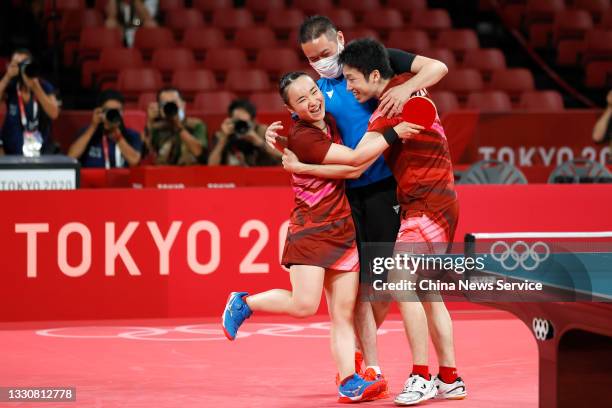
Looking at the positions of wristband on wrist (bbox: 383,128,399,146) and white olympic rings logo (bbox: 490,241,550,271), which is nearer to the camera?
white olympic rings logo (bbox: 490,241,550,271)

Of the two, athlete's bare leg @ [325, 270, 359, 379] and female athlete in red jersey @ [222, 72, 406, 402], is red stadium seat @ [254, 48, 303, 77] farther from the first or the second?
athlete's bare leg @ [325, 270, 359, 379]

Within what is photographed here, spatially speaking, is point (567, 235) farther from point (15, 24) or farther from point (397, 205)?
point (15, 24)

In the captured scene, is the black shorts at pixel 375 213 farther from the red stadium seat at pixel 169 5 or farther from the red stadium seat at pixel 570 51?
the red stadium seat at pixel 570 51

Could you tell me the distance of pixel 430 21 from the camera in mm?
15602

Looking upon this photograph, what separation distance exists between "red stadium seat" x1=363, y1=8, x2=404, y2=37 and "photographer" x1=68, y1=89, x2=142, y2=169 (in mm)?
5220

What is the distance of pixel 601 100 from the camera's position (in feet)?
51.4

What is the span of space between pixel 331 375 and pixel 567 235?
2992 millimetres

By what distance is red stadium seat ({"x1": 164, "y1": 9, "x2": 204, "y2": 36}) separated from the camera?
1467cm

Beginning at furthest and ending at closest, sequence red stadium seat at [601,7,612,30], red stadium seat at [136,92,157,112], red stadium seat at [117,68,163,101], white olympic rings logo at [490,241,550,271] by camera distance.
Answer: red stadium seat at [601,7,612,30] → red stadium seat at [117,68,163,101] → red stadium seat at [136,92,157,112] → white olympic rings logo at [490,241,550,271]

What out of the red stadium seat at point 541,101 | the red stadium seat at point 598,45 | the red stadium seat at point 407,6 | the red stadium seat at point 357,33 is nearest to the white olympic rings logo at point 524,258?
the red stadium seat at point 357,33

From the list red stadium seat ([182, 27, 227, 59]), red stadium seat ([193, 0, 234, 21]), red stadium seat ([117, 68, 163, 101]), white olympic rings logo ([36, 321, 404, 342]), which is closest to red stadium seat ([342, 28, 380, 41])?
red stadium seat ([182, 27, 227, 59])

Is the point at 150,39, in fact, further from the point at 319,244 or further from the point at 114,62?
the point at 319,244

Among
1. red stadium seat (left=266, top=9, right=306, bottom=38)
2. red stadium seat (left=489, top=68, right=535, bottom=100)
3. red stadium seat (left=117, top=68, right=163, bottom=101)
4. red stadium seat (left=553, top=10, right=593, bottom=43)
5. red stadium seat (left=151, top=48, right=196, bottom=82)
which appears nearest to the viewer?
red stadium seat (left=117, top=68, right=163, bottom=101)

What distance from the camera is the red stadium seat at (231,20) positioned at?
14.8m
